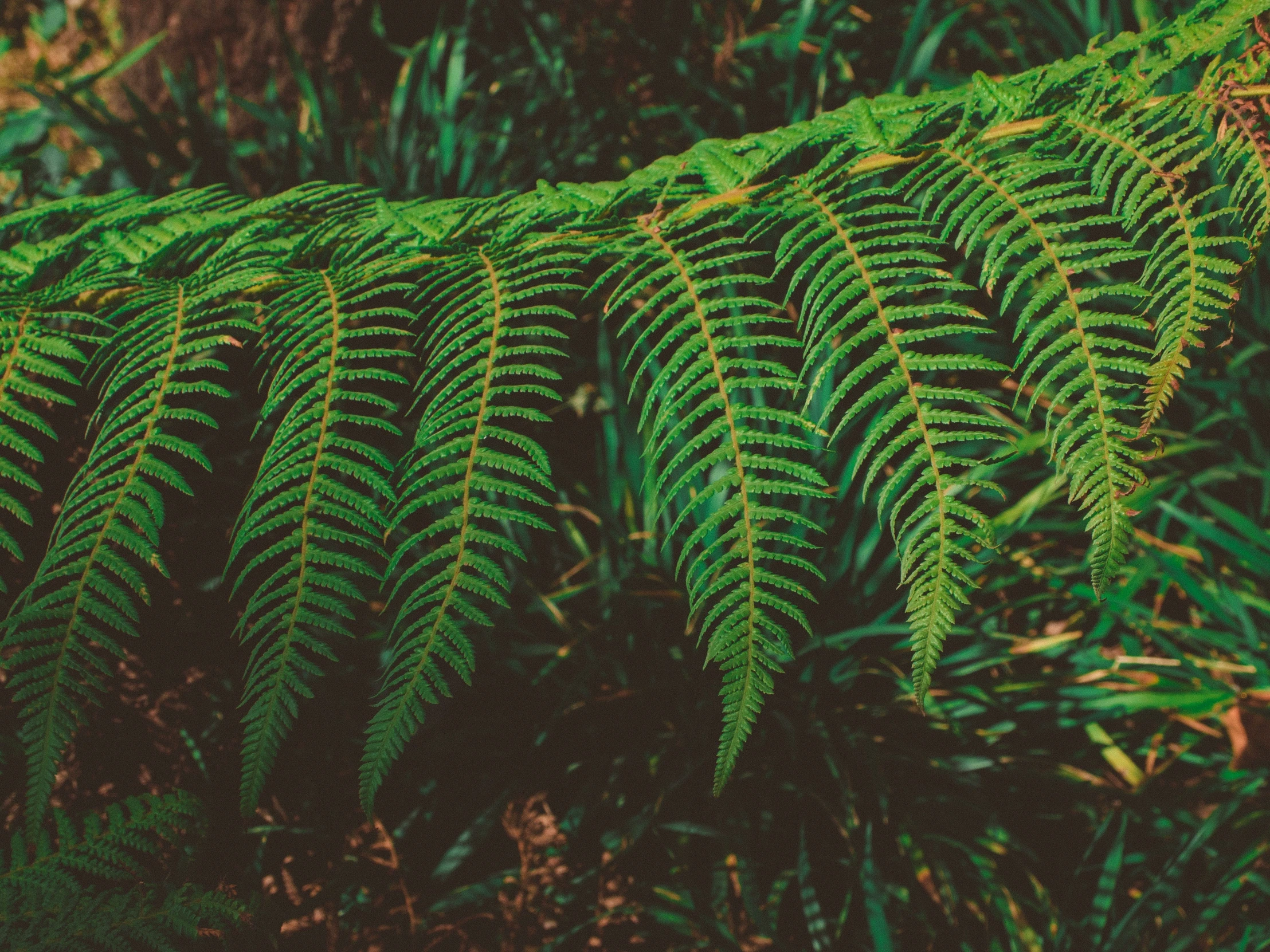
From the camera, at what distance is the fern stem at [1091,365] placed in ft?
1.87

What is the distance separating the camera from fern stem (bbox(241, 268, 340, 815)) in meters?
0.61

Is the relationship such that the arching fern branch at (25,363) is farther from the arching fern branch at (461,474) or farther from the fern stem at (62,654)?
the arching fern branch at (461,474)

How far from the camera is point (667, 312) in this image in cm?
71

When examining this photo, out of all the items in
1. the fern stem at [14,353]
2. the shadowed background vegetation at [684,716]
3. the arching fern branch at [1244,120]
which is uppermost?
the fern stem at [14,353]

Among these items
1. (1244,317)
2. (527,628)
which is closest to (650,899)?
(527,628)

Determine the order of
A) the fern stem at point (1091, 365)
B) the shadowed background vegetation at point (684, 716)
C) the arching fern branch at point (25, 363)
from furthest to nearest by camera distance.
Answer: the shadowed background vegetation at point (684, 716) < the arching fern branch at point (25, 363) < the fern stem at point (1091, 365)

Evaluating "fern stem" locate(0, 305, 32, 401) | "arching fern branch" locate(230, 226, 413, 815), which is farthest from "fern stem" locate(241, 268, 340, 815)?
"fern stem" locate(0, 305, 32, 401)

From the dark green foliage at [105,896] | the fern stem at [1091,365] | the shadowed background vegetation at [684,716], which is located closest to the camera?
the fern stem at [1091,365]

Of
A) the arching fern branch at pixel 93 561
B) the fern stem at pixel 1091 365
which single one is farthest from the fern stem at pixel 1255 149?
the arching fern branch at pixel 93 561

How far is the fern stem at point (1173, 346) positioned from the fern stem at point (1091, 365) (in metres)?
0.03

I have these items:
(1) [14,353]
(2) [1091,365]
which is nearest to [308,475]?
(1) [14,353]

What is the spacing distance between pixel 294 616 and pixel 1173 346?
70 centimetres

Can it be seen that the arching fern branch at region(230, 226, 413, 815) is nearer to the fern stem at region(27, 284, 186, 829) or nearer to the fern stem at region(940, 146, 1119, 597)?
the fern stem at region(27, 284, 186, 829)

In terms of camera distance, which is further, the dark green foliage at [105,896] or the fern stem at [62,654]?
the dark green foliage at [105,896]
